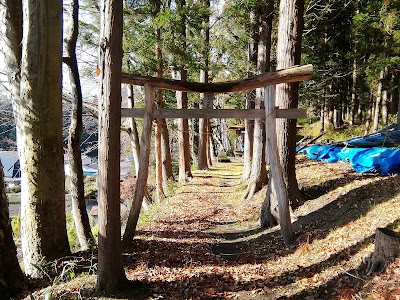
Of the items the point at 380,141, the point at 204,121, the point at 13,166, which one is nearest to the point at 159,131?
the point at 204,121

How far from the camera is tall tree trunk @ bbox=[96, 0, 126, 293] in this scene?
3725 millimetres

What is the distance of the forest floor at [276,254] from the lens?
3.92 metres

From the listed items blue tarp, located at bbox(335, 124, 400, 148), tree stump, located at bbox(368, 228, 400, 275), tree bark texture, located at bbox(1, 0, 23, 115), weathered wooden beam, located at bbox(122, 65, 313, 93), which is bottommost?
tree stump, located at bbox(368, 228, 400, 275)

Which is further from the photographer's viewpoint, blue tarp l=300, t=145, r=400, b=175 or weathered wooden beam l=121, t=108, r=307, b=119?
blue tarp l=300, t=145, r=400, b=175

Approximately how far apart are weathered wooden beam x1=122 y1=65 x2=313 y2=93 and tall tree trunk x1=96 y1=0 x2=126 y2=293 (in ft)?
5.92

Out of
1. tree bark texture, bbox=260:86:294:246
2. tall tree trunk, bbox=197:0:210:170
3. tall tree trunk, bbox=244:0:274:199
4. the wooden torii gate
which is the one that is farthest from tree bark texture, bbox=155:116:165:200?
tree bark texture, bbox=260:86:294:246

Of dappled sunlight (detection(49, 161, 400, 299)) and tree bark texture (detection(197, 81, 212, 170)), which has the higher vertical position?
tree bark texture (detection(197, 81, 212, 170))

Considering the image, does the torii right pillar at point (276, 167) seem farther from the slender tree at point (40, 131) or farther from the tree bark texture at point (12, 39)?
the tree bark texture at point (12, 39)

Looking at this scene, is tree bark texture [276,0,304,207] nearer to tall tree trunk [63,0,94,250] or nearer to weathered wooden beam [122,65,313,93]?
weathered wooden beam [122,65,313,93]

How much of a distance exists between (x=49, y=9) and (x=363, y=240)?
17.6ft

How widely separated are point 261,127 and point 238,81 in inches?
200

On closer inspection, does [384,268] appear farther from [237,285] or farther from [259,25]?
[259,25]

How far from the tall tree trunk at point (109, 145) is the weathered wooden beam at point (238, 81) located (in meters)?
1.81

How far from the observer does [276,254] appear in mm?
5527
